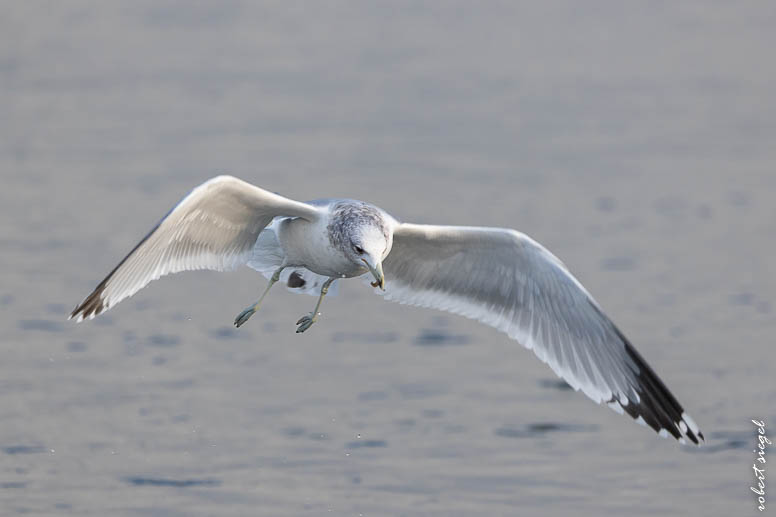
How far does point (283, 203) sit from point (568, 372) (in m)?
1.65

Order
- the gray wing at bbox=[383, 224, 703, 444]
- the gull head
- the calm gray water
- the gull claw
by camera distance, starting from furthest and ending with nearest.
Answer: the calm gray water < the gull claw < the gray wing at bbox=[383, 224, 703, 444] < the gull head

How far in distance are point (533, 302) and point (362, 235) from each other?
1160mm

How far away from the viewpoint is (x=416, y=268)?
7410mm

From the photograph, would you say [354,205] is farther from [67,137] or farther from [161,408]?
[67,137]

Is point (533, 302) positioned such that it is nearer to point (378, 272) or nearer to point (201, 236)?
point (378, 272)

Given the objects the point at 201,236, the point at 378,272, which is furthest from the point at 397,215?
the point at 378,272

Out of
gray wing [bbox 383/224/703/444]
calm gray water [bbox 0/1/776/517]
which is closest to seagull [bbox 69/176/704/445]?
gray wing [bbox 383/224/703/444]

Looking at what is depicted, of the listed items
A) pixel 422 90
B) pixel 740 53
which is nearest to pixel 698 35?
pixel 740 53

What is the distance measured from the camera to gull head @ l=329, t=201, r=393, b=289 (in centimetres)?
643

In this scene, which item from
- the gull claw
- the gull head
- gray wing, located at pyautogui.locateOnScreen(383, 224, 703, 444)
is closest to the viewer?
the gull head

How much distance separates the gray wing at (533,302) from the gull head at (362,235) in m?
0.29

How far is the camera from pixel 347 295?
1060 cm

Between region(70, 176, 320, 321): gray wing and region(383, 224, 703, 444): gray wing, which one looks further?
region(383, 224, 703, 444): gray wing

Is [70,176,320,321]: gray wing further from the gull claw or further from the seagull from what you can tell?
the gull claw
